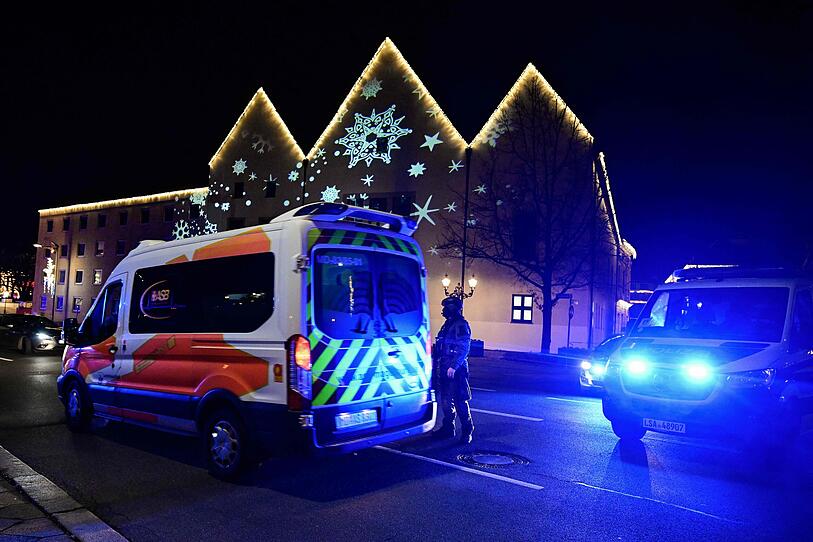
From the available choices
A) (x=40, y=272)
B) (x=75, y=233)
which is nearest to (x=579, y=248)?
(x=75, y=233)

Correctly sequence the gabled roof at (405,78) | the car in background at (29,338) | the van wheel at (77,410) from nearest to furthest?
the van wheel at (77,410) → the car in background at (29,338) → the gabled roof at (405,78)

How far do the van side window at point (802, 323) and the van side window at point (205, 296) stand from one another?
587 centimetres

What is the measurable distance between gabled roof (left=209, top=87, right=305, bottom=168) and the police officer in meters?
33.4

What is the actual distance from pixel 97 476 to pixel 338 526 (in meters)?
2.96

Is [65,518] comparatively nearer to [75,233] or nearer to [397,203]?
[397,203]

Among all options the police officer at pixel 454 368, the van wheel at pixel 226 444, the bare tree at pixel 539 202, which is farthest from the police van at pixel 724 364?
the bare tree at pixel 539 202

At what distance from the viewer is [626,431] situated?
27.2ft

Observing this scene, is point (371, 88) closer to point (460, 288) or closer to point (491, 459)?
point (460, 288)

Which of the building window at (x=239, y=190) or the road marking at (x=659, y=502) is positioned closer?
the road marking at (x=659, y=502)

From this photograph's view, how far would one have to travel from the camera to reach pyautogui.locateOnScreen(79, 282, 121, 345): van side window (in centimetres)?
Answer: 825

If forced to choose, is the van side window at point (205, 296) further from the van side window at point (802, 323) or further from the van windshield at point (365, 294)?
the van side window at point (802, 323)

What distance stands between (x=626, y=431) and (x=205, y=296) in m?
5.48

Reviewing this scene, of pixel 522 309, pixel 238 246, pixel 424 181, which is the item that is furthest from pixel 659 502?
pixel 424 181

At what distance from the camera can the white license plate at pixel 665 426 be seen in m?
7.19
